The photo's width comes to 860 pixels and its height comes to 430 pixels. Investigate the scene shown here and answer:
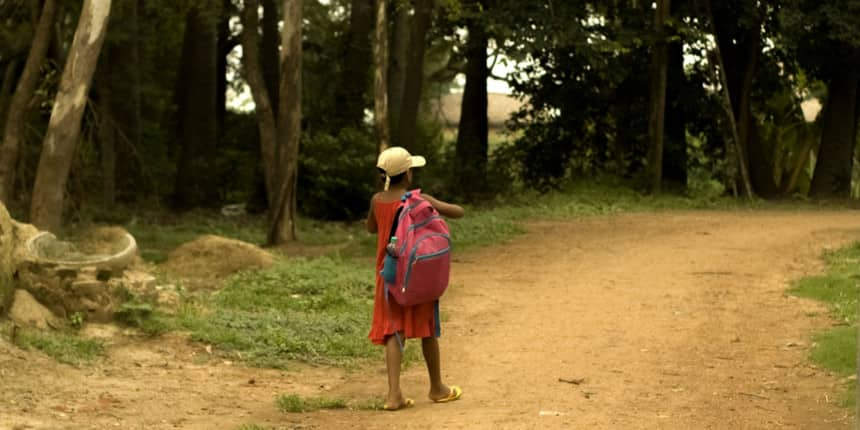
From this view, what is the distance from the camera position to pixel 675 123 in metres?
25.6

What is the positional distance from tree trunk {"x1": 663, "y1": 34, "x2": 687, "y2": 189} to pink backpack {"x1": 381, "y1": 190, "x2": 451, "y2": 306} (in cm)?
1726

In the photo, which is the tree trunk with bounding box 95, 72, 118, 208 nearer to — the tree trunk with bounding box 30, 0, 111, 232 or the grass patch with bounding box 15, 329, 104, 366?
the tree trunk with bounding box 30, 0, 111, 232

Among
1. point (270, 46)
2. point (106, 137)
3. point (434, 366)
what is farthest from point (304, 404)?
point (270, 46)

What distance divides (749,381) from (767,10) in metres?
Result: 14.8

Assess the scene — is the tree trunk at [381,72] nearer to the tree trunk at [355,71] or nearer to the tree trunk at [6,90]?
the tree trunk at [6,90]

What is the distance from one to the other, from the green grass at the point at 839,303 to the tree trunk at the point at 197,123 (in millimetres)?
14964

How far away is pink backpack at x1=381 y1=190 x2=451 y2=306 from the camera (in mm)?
8117

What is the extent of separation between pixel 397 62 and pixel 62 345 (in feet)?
56.5

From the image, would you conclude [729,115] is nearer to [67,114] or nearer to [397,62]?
[397,62]

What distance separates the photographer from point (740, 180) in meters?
24.4

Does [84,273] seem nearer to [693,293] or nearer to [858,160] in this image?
[693,293]

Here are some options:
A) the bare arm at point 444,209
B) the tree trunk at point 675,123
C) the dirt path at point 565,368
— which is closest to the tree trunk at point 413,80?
the tree trunk at point 675,123

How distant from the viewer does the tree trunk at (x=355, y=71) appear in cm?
2555

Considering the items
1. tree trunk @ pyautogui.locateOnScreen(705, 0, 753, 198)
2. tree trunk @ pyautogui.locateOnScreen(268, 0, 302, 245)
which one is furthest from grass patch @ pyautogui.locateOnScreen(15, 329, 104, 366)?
tree trunk @ pyautogui.locateOnScreen(705, 0, 753, 198)
